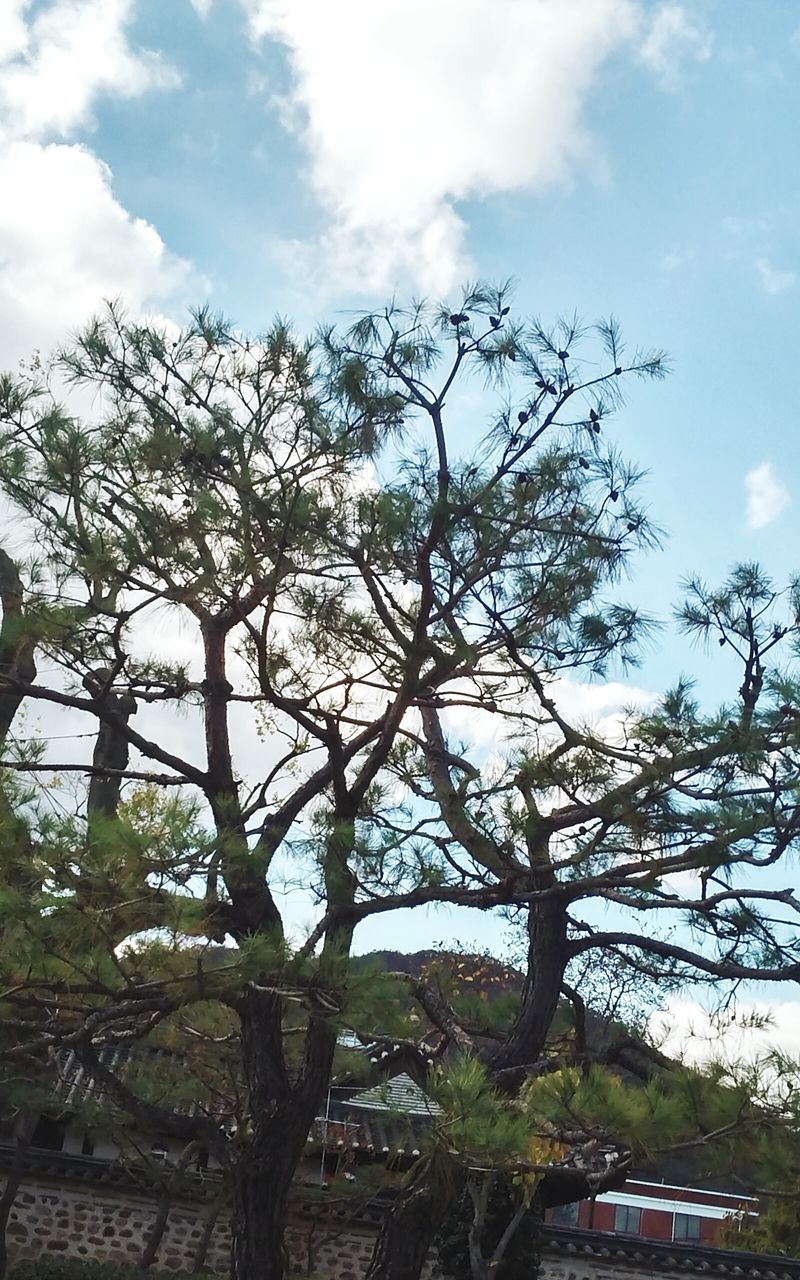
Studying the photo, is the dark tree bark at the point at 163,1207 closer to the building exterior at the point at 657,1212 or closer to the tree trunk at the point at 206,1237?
the tree trunk at the point at 206,1237

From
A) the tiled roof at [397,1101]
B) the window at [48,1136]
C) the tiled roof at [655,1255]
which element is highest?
the tiled roof at [397,1101]

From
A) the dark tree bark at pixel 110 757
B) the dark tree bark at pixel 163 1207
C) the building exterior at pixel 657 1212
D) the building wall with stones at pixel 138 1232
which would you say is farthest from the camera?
the building exterior at pixel 657 1212

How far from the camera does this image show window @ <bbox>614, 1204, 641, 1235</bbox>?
42.8ft

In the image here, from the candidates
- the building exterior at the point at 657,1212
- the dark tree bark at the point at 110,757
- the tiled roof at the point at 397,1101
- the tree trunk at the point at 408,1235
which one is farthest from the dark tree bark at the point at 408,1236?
the building exterior at the point at 657,1212

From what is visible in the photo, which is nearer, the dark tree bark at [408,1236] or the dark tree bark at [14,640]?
the dark tree bark at [14,640]

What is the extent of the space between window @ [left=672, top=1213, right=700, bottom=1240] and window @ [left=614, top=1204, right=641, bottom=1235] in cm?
40

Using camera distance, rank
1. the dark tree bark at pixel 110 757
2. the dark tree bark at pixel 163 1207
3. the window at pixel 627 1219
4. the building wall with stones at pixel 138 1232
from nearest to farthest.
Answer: the dark tree bark at pixel 110 757 < the dark tree bark at pixel 163 1207 < the building wall with stones at pixel 138 1232 < the window at pixel 627 1219

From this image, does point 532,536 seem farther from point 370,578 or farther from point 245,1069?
point 245,1069

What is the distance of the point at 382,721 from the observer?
12.6 feet

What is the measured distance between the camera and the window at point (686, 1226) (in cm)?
1306

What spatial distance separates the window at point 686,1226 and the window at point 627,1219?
402mm

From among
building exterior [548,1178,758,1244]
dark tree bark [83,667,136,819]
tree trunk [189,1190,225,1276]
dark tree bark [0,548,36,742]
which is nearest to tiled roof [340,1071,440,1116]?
tree trunk [189,1190,225,1276]

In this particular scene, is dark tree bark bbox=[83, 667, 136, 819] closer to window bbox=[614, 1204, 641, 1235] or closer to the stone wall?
the stone wall

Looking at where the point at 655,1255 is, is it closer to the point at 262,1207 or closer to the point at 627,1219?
the point at 262,1207
